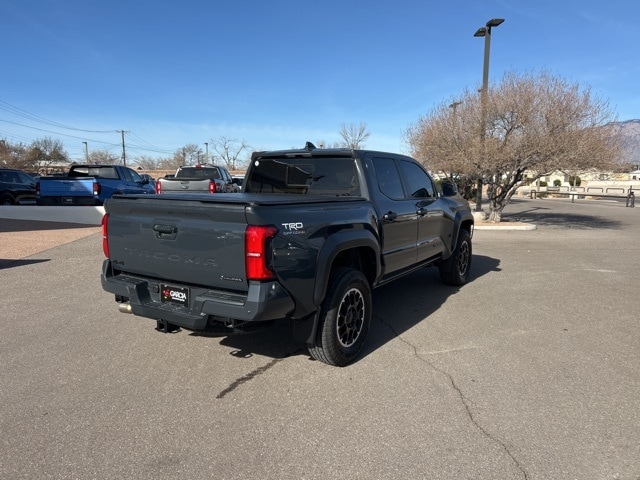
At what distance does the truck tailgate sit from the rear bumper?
75 millimetres

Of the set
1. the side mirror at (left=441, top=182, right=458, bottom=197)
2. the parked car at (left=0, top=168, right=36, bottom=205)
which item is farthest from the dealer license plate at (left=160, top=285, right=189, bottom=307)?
the parked car at (left=0, top=168, right=36, bottom=205)

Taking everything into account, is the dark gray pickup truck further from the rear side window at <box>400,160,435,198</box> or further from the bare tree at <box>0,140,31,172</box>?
the bare tree at <box>0,140,31,172</box>

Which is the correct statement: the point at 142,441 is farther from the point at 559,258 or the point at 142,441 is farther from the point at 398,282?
the point at 559,258

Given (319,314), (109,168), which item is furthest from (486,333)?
(109,168)

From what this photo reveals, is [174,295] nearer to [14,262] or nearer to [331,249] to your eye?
[331,249]

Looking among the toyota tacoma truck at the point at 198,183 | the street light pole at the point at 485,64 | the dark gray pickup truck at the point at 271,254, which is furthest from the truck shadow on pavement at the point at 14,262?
the street light pole at the point at 485,64

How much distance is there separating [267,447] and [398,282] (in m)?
4.76

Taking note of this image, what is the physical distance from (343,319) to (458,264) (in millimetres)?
3473

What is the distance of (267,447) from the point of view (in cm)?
274

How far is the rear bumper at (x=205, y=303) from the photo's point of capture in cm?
307

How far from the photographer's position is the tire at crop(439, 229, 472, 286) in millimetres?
6613

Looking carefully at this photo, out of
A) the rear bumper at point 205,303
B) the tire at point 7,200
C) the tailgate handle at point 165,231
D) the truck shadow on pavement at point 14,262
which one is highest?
the tailgate handle at point 165,231

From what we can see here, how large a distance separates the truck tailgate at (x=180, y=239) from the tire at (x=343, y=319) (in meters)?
0.85

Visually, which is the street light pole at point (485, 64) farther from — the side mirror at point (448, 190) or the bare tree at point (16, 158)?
the bare tree at point (16, 158)
